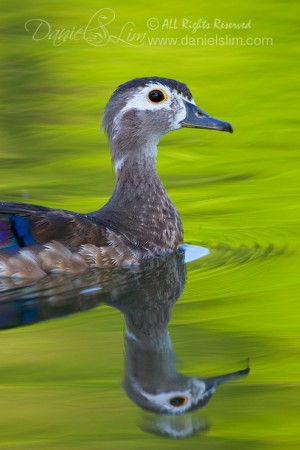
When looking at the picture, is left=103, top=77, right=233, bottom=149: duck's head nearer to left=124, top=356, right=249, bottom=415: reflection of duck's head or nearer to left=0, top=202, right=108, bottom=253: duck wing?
left=0, top=202, right=108, bottom=253: duck wing

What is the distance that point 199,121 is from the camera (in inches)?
423

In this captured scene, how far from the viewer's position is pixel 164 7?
61.9 ft

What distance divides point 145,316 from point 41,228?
49.1 inches

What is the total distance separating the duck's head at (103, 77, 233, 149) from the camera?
10.8 meters

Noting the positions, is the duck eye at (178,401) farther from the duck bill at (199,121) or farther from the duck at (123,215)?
the duck bill at (199,121)

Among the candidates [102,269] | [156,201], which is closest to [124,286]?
[102,269]

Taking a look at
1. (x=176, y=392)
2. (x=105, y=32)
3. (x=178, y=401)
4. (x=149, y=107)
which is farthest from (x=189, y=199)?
(x=105, y=32)

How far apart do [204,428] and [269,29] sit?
11455 millimetres

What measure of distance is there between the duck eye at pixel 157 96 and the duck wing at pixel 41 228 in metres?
1.41

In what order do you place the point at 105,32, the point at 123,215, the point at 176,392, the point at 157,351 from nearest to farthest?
the point at 176,392 < the point at 157,351 < the point at 123,215 < the point at 105,32

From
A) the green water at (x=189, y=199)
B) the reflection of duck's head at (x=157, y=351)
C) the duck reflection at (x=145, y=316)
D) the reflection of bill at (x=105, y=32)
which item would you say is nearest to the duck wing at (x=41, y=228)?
the duck reflection at (x=145, y=316)

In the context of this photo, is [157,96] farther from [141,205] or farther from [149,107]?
[141,205]

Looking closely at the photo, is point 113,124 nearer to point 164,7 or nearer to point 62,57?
point 62,57

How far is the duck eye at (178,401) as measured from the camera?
7207mm
